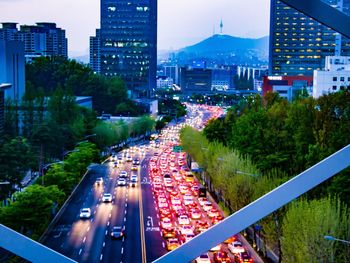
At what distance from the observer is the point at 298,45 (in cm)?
7294

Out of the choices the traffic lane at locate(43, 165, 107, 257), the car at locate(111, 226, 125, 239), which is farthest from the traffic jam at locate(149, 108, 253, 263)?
the traffic lane at locate(43, 165, 107, 257)

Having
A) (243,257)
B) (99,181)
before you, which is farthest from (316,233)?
(99,181)

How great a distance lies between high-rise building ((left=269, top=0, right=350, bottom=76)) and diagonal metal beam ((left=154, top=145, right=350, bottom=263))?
7077cm

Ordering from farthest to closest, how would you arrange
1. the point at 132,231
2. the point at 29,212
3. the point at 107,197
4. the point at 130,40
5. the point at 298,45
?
the point at 130,40, the point at 298,45, the point at 107,197, the point at 132,231, the point at 29,212

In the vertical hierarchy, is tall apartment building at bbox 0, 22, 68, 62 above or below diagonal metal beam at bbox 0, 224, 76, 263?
above

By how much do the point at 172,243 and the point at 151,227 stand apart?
2138mm

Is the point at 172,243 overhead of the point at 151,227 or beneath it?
overhead

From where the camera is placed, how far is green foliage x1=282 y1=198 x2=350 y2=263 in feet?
27.8

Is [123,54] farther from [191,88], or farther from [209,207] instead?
[209,207]

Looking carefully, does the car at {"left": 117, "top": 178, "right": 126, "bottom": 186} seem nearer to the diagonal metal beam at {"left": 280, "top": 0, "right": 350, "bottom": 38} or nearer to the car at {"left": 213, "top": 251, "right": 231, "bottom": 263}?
the car at {"left": 213, "top": 251, "right": 231, "bottom": 263}

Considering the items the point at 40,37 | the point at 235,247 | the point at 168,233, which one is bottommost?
Answer: the point at 168,233

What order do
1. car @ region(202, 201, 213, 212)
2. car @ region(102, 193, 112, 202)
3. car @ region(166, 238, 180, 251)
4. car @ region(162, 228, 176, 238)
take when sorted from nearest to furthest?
car @ region(166, 238, 180, 251), car @ region(162, 228, 176, 238), car @ region(202, 201, 213, 212), car @ region(102, 193, 112, 202)

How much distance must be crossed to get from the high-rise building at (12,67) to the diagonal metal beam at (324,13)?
27551 mm

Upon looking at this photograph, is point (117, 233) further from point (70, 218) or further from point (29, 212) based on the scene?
point (70, 218)
